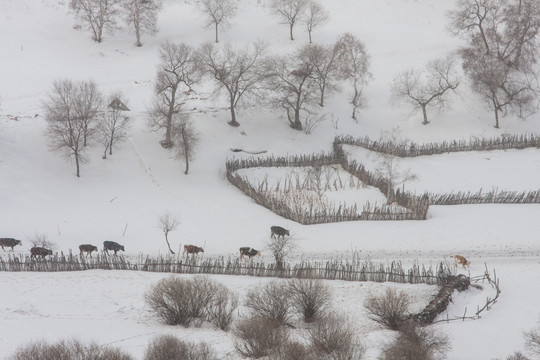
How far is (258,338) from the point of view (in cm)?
1375

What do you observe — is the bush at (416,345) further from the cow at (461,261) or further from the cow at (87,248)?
the cow at (87,248)

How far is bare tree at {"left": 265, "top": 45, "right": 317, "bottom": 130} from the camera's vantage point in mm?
35812

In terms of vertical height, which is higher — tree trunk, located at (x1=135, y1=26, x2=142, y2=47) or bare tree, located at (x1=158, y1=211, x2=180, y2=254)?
tree trunk, located at (x1=135, y1=26, x2=142, y2=47)

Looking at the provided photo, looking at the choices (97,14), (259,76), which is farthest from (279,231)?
(97,14)

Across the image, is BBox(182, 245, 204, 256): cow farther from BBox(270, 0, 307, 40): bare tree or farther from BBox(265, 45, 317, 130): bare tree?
BBox(270, 0, 307, 40): bare tree

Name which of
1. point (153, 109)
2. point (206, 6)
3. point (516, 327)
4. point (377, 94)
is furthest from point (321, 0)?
point (516, 327)

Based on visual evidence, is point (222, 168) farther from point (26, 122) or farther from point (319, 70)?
point (26, 122)

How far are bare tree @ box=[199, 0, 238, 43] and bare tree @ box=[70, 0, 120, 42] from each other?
863 cm

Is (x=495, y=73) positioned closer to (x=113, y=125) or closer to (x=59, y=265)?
(x=113, y=125)

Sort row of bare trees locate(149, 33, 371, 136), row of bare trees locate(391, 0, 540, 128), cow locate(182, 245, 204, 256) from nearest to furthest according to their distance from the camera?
cow locate(182, 245, 204, 256)
row of bare trees locate(149, 33, 371, 136)
row of bare trees locate(391, 0, 540, 128)

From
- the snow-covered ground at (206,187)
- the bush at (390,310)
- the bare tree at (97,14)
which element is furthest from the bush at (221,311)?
the bare tree at (97,14)

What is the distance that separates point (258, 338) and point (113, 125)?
852 inches

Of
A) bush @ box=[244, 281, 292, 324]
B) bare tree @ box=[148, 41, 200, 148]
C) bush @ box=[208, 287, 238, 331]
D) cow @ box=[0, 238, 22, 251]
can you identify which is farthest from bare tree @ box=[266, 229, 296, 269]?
bare tree @ box=[148, 41, 200, 148]

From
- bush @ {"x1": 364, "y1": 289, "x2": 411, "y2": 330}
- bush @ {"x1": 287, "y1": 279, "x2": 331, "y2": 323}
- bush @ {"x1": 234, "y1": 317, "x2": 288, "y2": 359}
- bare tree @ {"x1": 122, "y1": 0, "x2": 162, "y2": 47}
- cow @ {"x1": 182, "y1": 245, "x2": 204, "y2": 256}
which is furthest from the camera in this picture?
bare tree @ {"x1": 122, "y1": 0, "x2": 162, "y2": 47}
